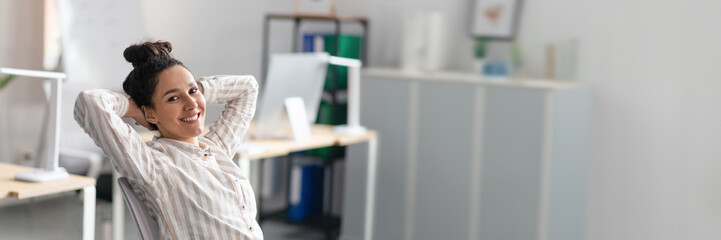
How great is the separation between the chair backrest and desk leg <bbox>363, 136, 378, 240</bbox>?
211cm

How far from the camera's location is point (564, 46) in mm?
4012

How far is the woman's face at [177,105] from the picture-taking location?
181 cm

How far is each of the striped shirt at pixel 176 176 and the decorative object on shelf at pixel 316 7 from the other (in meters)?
2.60

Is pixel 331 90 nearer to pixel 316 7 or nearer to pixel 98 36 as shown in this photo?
pixel 316 7

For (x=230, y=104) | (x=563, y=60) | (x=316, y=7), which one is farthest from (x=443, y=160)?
(x=230, y=104)

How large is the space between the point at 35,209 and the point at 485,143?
2.46 m

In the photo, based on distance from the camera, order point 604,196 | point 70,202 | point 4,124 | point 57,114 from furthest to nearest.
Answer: point 70,202
point 4,124
point 604,196
point 57,114

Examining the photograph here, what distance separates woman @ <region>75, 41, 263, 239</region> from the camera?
1.78 meters

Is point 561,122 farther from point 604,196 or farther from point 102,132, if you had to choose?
point 102,132

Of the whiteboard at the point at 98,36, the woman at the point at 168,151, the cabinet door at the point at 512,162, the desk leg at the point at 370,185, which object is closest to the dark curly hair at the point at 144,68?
the woman at the point at 168,151

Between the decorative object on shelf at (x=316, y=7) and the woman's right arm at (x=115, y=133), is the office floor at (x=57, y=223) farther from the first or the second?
the woman's right arm at (x=115, y=133)

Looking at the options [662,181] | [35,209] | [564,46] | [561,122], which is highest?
[564,46]

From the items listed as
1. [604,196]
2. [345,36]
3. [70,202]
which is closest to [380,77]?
[345,36]

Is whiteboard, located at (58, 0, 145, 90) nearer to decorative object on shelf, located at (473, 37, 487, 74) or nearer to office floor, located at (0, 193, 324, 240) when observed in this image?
office floor, located at (0, 193, 324, 240)
